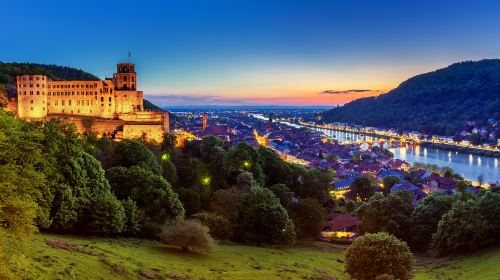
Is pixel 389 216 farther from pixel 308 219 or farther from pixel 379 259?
pixel 379 259

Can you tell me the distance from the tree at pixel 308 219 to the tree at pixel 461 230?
34.8 ft

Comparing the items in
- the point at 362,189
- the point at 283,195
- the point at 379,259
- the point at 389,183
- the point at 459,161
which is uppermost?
the point at 379,259

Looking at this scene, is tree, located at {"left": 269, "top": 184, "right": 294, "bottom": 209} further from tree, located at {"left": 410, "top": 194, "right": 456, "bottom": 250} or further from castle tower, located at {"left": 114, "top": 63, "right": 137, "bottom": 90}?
castle tower, located at {"left": 114, "top": 63, "right": 137, "bottom": 90}

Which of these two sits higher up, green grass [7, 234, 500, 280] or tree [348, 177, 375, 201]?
green grass [7, 234, 500, 280]

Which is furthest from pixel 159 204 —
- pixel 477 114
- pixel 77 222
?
pixel 477 114

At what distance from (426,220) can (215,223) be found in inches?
734

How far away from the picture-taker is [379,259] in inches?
995

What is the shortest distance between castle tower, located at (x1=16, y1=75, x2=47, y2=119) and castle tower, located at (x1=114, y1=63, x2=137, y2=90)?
9.39 metres

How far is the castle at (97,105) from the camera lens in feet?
185

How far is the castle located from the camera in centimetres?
5638

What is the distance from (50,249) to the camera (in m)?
20.8

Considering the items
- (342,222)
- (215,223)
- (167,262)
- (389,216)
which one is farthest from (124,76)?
(167,262)

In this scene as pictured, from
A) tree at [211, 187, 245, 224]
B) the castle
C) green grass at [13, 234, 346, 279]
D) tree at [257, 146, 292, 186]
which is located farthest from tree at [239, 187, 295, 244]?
the castle

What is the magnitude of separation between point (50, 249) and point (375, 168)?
8652cm
